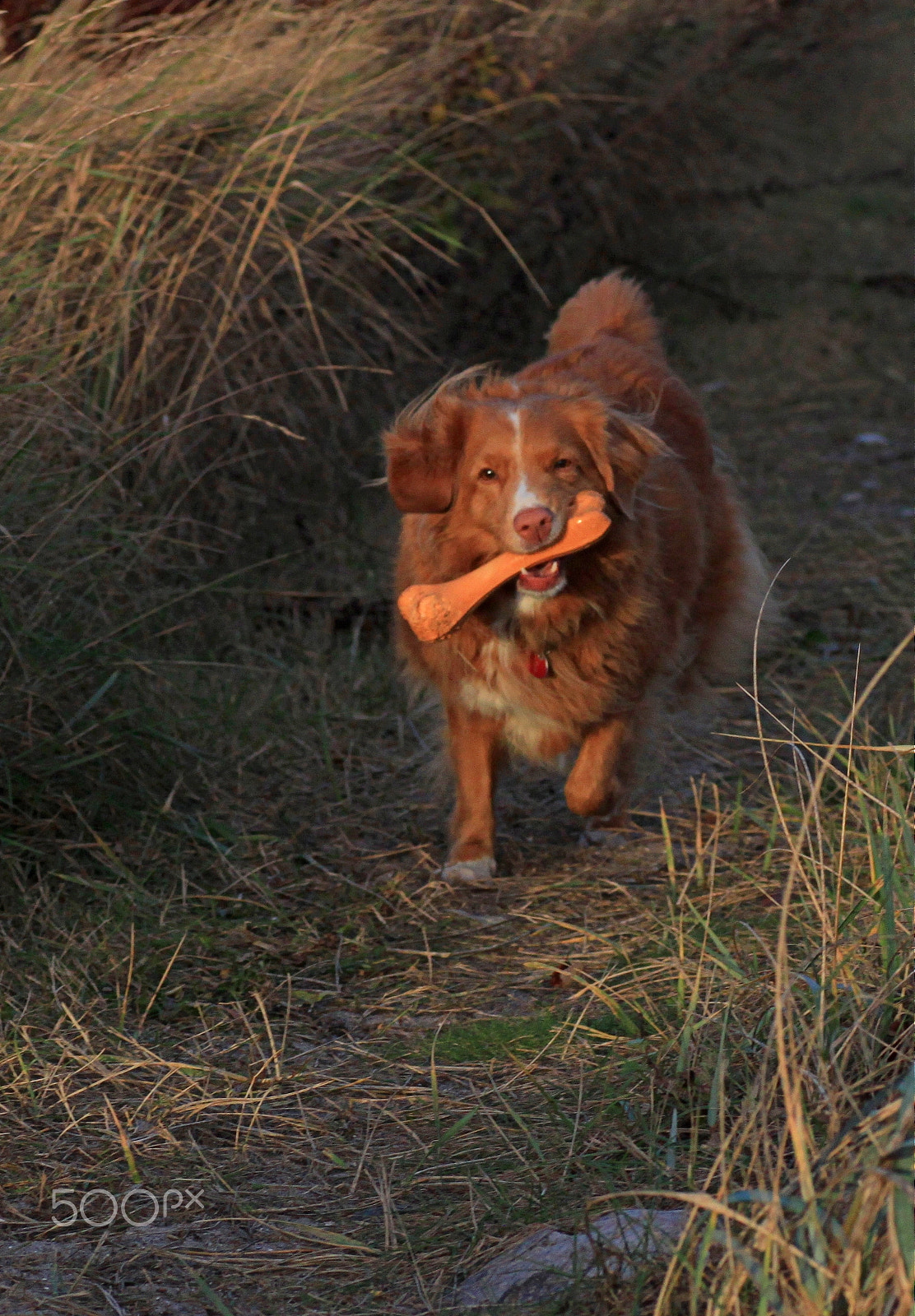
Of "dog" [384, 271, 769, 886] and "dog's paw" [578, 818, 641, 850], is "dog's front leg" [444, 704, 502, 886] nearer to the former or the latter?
"dog" [384, 271, 769, 886]

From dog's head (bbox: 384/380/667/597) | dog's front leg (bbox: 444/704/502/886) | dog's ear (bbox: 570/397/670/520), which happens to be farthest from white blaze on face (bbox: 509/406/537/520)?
dog's front leg (bbox: 444/704/502/886)

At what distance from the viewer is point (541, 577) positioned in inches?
134

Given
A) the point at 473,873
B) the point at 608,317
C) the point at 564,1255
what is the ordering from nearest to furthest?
the point at 564,1255 → the point at 473,873 → the point at 608,317

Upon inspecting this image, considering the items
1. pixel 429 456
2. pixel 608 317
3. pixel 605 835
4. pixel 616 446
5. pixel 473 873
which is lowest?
pixel 605 835

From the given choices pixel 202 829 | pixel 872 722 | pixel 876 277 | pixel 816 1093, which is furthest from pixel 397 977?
pixel 876 277

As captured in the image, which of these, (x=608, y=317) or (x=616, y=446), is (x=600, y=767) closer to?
(x=616, y=446)

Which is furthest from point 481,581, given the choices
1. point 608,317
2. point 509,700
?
point 608,317

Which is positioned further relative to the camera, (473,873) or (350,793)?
(350,793)

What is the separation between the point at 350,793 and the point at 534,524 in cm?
114

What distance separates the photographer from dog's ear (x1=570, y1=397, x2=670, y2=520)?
11.3 feet

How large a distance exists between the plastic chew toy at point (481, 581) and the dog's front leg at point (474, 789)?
1.18ft

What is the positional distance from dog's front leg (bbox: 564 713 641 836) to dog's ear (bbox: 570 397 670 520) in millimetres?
577

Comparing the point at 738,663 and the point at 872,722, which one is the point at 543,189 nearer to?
the point at 738,663

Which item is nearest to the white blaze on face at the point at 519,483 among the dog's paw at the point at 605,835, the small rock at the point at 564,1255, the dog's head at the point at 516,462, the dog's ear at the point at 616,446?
the dog's head at the point at 516,462
